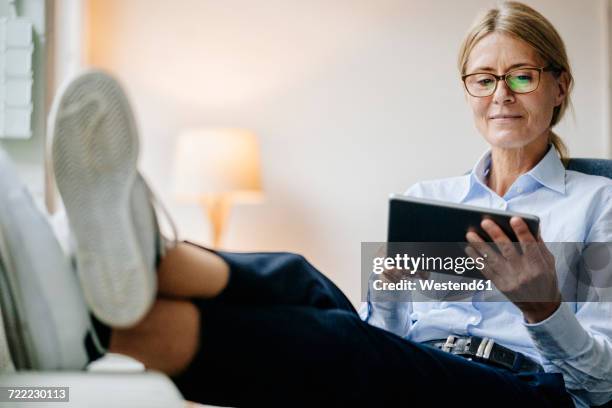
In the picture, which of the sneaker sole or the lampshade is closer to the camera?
the sneaker sole

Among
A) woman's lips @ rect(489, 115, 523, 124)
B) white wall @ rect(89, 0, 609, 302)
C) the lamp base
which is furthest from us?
white wall @ rect(89, 0, 609, 302)

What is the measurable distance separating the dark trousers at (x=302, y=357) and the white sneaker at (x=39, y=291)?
14 cm

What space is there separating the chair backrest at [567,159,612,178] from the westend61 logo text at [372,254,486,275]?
0.51m

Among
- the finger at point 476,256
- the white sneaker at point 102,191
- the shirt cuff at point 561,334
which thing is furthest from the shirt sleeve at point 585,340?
the white sneaker at point 102,191

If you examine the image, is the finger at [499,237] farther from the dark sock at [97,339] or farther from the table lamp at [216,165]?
the table lamp at [216,165]

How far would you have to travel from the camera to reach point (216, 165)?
256cm

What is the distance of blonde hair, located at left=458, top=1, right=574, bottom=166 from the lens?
145cm

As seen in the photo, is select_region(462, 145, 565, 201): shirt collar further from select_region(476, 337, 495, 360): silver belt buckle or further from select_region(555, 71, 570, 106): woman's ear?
select_region(476, 337, 495, 360): silver belt buckle

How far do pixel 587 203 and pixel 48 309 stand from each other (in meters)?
0.97

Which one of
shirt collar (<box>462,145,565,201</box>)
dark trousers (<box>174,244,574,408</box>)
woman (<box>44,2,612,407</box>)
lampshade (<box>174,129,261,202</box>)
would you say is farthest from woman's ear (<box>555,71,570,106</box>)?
lampshade (<box>174,129,261,202</box>)

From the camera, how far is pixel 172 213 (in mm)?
2945

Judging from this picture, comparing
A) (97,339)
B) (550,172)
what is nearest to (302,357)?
(97,339)

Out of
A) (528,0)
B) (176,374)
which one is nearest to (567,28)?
(528,0)

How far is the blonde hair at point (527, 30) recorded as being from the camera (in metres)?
1.45
